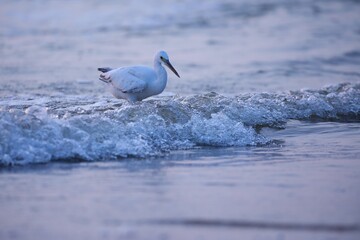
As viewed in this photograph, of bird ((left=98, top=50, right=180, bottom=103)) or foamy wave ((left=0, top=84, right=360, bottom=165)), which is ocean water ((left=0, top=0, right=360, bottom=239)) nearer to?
foamy wave ((left=0, top=84, right=360, bottom=165))

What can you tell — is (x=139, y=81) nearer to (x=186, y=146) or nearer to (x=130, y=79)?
(x=130, y=79)

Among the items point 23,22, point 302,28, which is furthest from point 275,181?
point 23,22

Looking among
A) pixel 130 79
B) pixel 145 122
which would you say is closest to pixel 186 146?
pixel 145 122

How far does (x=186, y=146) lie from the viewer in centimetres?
743

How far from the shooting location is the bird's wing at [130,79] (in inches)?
334

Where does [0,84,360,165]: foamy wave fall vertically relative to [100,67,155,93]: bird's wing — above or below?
below

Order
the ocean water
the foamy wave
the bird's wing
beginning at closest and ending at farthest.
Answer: the ocean water < the foamy wave < the bird's wing

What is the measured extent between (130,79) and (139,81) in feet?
0.43

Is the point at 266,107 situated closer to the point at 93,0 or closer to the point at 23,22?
the point at 23,22

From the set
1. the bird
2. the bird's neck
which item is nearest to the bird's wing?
the bird

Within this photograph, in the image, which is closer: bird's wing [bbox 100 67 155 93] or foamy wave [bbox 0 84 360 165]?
foamy wave [bbox 0 84 360 165]

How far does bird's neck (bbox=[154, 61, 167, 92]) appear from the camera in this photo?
8.55 metres

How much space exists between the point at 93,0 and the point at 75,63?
1099 cm

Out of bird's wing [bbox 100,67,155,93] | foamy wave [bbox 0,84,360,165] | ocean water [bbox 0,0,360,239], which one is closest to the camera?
ocean water [bbox 0,0,360,239]
